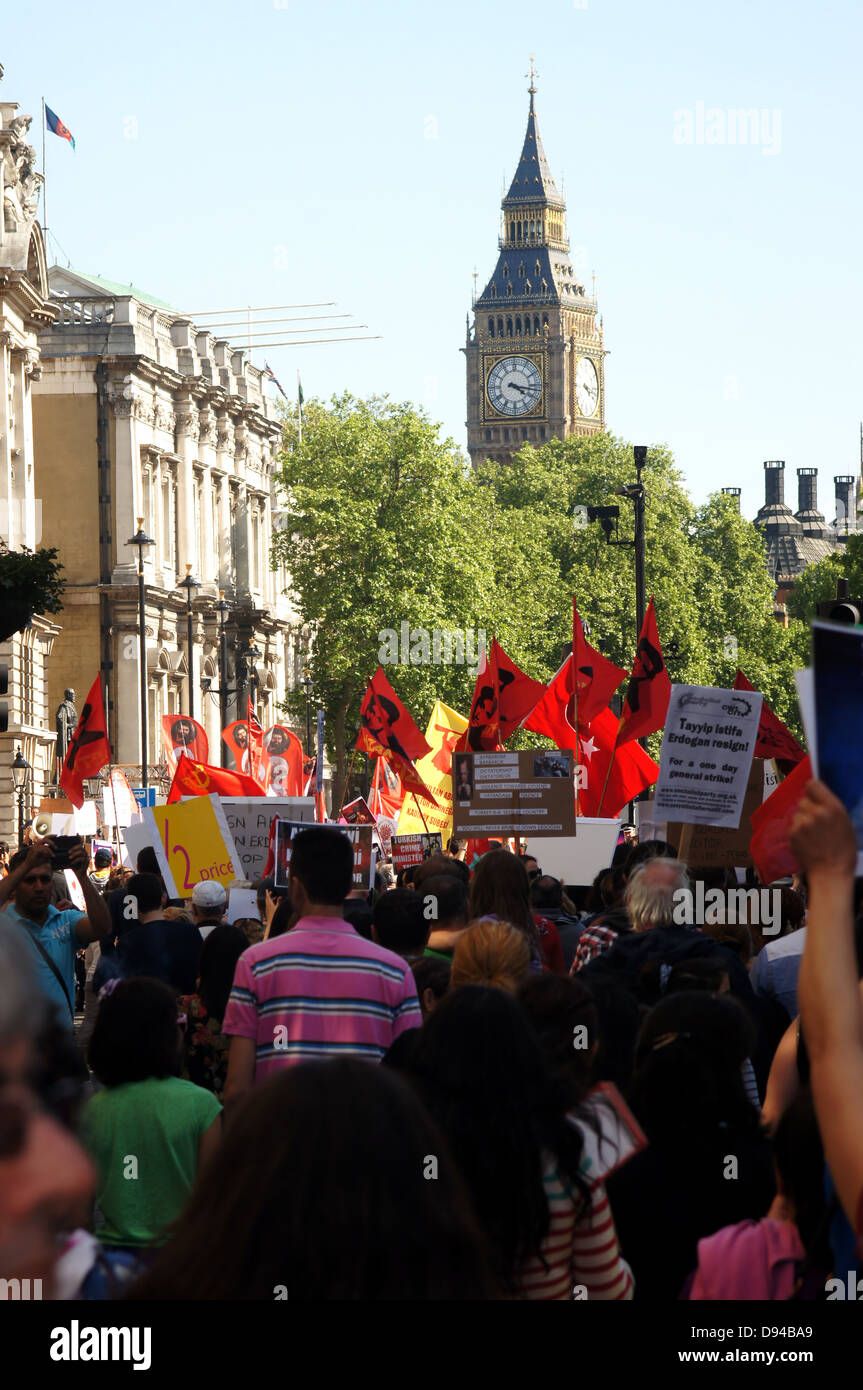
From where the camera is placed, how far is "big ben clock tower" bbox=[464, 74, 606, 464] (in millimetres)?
178000

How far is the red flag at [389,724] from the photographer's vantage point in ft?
83.1

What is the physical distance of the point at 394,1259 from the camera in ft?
8.52

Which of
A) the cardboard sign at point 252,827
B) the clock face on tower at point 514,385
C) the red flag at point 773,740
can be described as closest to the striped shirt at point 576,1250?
the cardboard sign at point 252,827

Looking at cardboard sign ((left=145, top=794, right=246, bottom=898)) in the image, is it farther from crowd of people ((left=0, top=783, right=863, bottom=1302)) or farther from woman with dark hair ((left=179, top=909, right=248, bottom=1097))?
woman with dark hair ((left=179, top=909, right=248, bottom=1097))

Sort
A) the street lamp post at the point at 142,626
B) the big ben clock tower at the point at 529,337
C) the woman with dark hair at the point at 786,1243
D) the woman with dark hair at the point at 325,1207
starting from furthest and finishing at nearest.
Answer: the big ben clock tower at the point at 529,337, the street lamp post at the point at 142,626, the woman with dark hair at the point at 786,1243, the woman with dark hair at the point at 325,1207

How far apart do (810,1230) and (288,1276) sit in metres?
1.50

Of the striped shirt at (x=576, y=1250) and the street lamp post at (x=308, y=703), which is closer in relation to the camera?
the striped shirt at (x=576, y=1250)

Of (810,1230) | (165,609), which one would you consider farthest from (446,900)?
(165,609)

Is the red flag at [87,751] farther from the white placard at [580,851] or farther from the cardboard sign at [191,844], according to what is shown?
the cardboard sign at [191,844]

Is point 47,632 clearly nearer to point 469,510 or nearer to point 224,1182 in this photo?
point 469,510

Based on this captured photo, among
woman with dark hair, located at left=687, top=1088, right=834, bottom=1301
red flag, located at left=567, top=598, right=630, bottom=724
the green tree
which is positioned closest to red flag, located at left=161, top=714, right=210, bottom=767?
red flag, located at left=567, top=598, right=630, bottom=724

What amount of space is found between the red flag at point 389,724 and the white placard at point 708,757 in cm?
1379


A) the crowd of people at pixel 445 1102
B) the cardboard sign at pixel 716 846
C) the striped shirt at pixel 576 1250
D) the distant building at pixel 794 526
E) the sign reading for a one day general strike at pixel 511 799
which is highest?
the distant building at pixel 794 526

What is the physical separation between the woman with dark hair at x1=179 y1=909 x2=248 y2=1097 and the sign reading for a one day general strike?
589 cm
